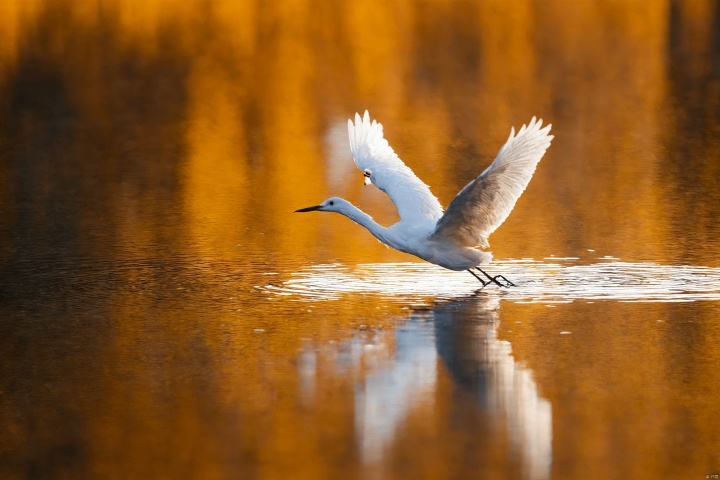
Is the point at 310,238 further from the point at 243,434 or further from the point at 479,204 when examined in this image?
the point at 243,434

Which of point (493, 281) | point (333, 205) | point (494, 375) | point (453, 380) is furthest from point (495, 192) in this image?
point (453, 380)

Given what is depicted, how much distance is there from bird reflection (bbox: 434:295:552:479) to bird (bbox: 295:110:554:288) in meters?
0.55

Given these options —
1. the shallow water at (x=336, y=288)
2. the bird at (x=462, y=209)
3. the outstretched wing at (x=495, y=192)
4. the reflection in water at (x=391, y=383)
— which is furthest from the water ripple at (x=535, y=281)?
the reflection in water at (x=391, y=383)

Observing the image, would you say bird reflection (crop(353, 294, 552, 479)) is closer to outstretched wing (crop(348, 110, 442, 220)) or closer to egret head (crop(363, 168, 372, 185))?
outstretched wing (crop(348, 110, 442, 220))

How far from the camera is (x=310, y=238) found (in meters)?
14.3

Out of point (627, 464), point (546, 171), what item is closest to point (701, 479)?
point (627, 464)

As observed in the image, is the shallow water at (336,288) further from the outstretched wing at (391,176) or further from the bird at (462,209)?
the outstretched wing at (391,176)

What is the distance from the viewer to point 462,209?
11.0 metres

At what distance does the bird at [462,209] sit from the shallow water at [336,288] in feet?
1.17

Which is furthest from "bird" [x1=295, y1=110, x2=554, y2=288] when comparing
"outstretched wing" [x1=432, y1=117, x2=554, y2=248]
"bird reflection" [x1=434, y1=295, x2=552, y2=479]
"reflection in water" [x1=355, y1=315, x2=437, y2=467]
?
"reflection in water" [x1=355, y1=315, x2=437, y2=467]

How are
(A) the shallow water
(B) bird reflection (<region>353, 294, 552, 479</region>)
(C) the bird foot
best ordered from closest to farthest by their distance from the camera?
1. (B) bird reflection (<region>353, 294, 552, 479</region>)
2. (A) the shallow water
3. (C) the bird foot

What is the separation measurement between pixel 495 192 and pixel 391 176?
6.36 feet

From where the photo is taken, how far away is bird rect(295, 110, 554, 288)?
35.8 feet

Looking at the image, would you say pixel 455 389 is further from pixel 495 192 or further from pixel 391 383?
pixel 495 192
